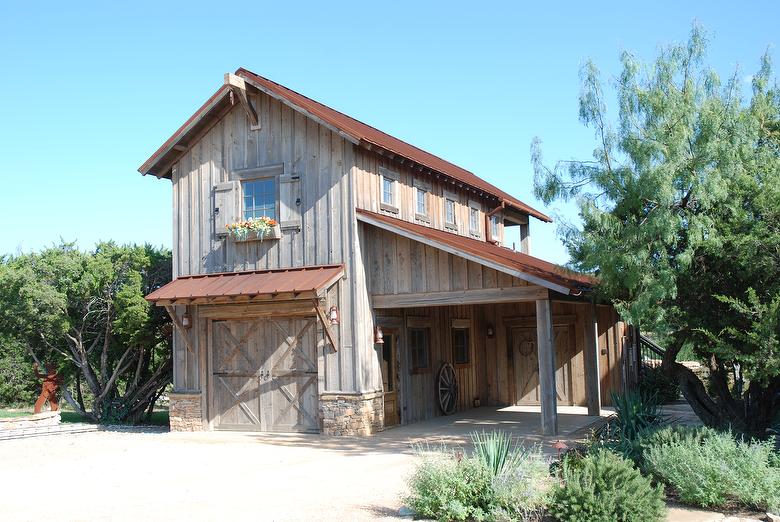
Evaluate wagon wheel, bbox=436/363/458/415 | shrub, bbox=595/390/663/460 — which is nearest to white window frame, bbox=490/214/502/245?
wagon wheel, bbox=436/363/458/415

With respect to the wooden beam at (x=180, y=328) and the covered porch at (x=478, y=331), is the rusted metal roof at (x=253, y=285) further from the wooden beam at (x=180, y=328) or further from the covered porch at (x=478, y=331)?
the covered porch at (x=478, y=331)

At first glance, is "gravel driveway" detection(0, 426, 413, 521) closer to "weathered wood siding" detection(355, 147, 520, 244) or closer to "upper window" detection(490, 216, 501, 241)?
"weathered wood siding" detection(355, 147, 520, 244)

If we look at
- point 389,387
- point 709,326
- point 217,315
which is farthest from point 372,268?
point 709,326

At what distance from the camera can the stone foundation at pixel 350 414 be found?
1463 cm

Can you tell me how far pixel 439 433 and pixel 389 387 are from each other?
1792 millimetres

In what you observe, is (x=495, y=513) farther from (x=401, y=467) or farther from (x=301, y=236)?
(x=301, y=236)

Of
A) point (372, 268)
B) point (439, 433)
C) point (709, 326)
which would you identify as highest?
point (372, 268)

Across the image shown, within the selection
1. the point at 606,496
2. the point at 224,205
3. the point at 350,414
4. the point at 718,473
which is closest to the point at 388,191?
the point at 224,205

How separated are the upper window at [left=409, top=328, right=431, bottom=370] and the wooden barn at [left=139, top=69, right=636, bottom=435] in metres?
0.04

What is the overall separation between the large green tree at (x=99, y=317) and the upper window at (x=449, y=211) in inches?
281

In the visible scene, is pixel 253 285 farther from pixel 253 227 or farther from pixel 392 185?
pixel 392 185

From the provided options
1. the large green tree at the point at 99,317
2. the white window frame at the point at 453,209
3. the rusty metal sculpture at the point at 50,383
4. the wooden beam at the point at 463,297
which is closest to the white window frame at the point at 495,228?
the white window frame at the point at 453,209

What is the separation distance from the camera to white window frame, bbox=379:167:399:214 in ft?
52.4

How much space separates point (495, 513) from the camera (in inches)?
289
